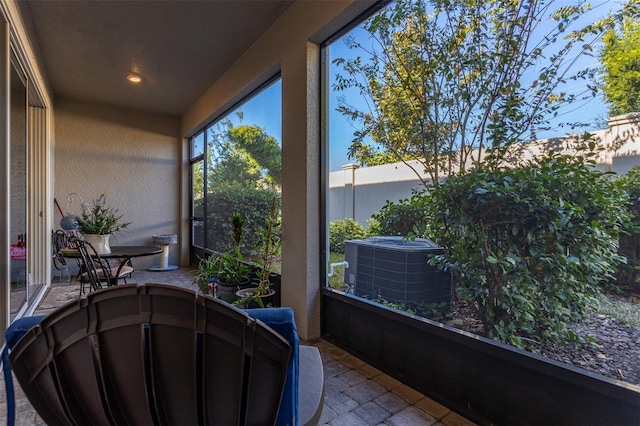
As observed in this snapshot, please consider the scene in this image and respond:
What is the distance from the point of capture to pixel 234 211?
439 cm

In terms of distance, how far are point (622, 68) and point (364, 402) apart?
1978 millimetres

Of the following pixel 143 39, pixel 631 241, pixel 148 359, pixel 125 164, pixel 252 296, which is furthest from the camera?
pixel 125 164

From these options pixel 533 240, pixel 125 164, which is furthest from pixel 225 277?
pixel 125 164

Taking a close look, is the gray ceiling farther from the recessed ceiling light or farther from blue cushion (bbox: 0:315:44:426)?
blue cushion (bbox: 0:315:44:426)

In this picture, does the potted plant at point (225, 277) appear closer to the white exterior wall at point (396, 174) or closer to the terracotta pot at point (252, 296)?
the terracotta pot at point (252, 296)

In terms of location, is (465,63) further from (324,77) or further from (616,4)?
(324,77)

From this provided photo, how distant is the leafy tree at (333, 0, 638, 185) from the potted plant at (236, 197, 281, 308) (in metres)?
1.23

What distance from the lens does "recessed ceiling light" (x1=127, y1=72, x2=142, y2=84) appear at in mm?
4129

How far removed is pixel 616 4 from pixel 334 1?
5.43 ft

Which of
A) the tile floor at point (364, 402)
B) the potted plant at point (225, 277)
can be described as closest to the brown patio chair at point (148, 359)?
the tile floor at point (364, 402)

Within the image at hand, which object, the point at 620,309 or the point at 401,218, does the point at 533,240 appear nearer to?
the point at 620,309

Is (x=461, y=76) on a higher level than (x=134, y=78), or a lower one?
lower

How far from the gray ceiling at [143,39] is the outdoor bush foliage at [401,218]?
2.01 meters

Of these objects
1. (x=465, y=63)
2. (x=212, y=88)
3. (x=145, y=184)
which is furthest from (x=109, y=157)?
(x=465, y=63)
